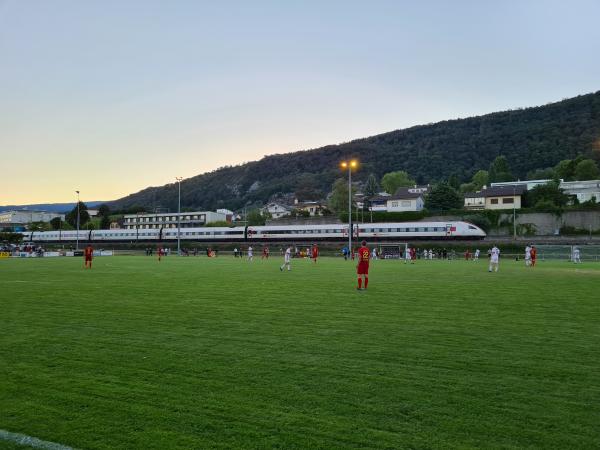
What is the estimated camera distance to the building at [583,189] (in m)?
90.2

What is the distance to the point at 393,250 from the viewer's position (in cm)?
5872

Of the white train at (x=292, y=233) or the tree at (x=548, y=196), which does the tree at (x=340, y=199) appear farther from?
the tree at (x=548, y=196)

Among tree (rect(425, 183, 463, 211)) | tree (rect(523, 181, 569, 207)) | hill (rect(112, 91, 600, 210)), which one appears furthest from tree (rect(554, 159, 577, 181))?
tree (rect(425, 183, 463, 211))

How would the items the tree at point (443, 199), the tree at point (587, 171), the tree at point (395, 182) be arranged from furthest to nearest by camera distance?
1. the tree at point (395, 182)
2. the tree at point (587, 171)
3. the tree at point (443, 199)

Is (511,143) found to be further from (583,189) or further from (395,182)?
(583,189)

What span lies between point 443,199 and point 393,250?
32.0 metres

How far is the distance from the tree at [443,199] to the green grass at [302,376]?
77937 mm

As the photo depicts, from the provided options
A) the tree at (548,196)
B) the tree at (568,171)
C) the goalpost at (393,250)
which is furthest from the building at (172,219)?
the tree at (568,171)

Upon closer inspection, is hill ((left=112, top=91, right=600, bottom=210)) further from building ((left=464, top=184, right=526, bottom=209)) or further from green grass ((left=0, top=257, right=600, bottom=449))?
green grass ((left=0, top=257, right=600, bottom=449))

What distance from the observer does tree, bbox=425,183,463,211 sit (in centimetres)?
8543

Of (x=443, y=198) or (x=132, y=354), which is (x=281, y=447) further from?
(x=443, y=198)

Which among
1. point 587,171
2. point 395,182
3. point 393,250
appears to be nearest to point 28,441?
point 393,250

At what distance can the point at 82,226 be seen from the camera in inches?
5032

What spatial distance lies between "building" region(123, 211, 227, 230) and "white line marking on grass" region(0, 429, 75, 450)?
422ft
